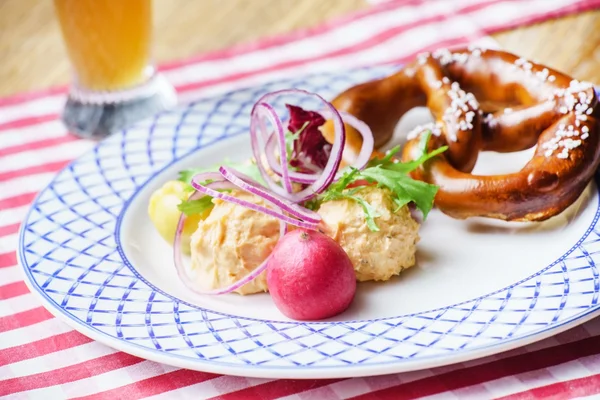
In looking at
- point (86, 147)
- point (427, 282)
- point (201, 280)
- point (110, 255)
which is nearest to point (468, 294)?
point (427, 282)

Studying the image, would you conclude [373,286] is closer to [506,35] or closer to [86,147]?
[86,147]

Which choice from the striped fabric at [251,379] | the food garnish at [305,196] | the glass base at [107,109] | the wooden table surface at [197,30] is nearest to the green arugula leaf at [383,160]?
the food garnish at [305,196]

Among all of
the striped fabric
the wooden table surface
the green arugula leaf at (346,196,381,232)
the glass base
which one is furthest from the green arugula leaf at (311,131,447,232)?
the wooden table surface

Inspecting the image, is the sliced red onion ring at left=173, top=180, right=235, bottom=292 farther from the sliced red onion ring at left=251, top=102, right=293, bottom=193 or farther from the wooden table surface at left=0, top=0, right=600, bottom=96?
the wooden table surface at left=0, top=0, right=600, bottom=96

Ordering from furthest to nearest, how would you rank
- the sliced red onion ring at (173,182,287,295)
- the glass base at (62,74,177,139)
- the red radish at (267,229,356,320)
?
the glass base at (62,74,177,139)
the sliced red onion ring at (173,182,287,295)
the red radish at (267,229,356,320)

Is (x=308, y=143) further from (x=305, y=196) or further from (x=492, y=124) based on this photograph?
(x=492, y=124)

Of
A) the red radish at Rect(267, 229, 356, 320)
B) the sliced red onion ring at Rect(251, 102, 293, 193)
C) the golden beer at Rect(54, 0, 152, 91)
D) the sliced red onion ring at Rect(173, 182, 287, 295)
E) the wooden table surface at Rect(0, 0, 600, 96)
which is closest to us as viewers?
the red radish at Rect(267, 229, 356, 320)
